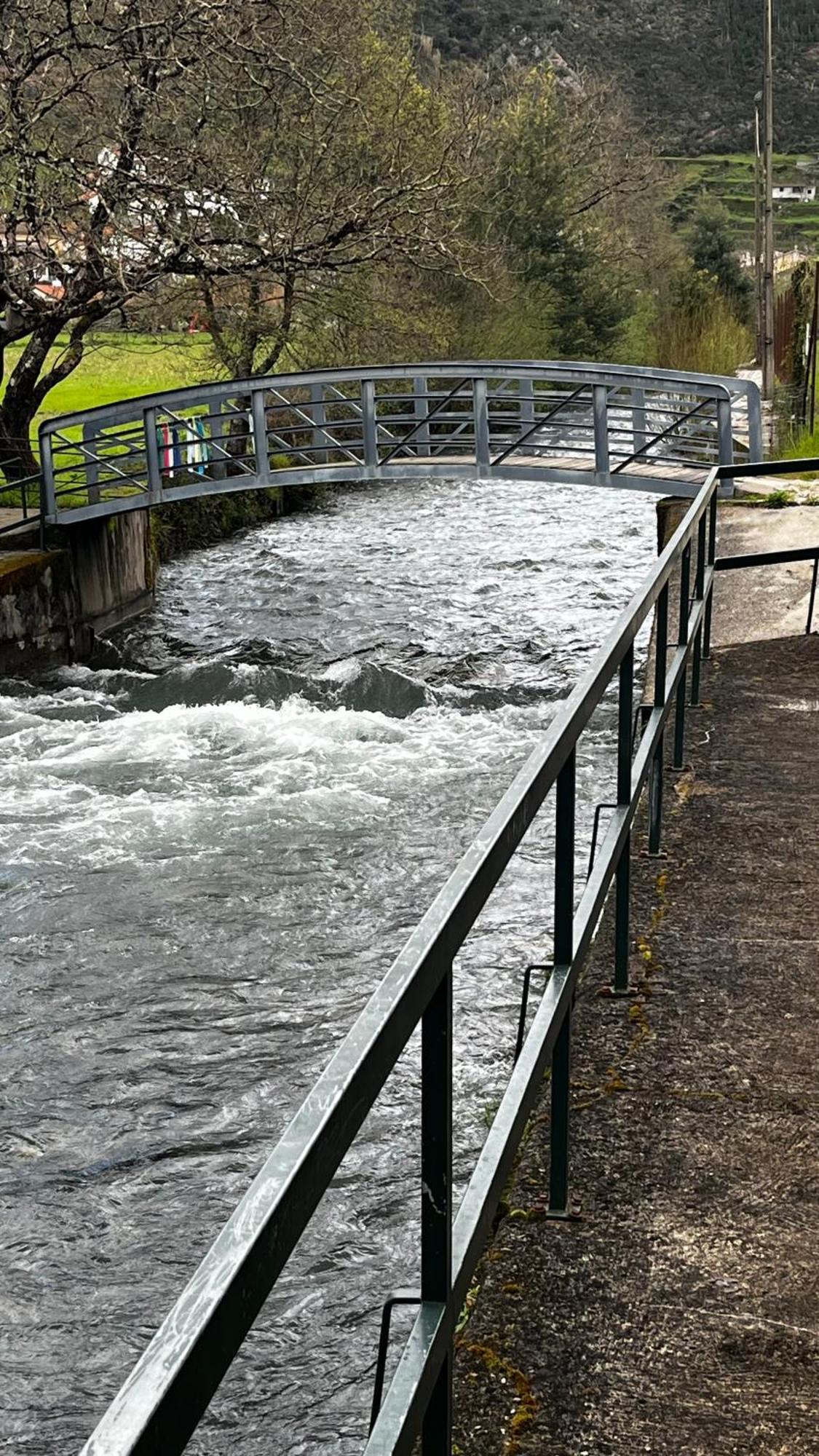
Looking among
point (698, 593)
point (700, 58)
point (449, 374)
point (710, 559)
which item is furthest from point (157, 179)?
point (700, 58)

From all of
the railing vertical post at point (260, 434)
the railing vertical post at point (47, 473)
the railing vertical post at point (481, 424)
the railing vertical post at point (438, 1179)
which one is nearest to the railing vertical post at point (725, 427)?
the railing vertical post at point (481, 424)

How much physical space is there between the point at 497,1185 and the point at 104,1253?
12.7ft

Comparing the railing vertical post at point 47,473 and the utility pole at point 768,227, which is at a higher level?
the utility pole at point 768,227

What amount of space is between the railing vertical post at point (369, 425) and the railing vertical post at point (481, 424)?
1.23 m

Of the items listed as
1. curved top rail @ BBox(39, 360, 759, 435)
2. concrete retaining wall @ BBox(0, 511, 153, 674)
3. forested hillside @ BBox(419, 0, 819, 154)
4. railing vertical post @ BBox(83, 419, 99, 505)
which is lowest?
concrete retaining wall @ BBox(0, 511, 153, 674)

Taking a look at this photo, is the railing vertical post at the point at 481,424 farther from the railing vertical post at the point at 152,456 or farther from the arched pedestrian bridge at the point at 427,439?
the railing vertical post at the point at 152,456

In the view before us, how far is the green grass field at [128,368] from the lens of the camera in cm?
2822

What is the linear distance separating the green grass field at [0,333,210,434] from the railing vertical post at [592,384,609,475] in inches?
320

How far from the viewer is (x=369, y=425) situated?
19.4m

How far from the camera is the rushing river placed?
544 cm

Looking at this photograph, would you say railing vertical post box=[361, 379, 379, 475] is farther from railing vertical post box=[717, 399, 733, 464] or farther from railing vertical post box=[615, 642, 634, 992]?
railing vertical post box=[615, 642, 634, 992]

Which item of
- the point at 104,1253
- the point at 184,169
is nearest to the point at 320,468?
the point at 184,169

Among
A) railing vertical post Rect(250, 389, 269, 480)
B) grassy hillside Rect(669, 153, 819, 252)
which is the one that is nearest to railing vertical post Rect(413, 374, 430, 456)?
railing vertical post Rect(250, 389, 269, 480)

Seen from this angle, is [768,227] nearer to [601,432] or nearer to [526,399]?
[526,399]
